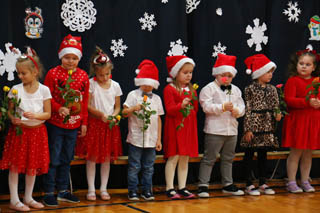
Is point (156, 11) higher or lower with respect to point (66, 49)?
higher

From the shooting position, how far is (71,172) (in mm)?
4555

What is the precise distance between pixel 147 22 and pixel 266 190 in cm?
215

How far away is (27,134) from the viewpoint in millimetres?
3736

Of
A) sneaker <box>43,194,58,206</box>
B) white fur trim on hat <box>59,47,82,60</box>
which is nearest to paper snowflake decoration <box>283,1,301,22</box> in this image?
white fur trim on hat <box>59,47,82,60</box>

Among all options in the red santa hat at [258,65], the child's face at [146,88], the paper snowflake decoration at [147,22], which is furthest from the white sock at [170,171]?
the paper snowflake decoration at [147,22]

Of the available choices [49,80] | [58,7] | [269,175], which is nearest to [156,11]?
[58,7]

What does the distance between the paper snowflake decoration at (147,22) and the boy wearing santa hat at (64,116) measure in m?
0.92

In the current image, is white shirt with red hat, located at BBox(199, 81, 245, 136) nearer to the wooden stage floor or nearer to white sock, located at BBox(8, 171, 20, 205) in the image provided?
the wooden stage floor

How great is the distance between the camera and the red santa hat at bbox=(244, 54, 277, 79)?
4703 millimetres

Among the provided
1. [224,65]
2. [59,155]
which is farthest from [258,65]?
[59,155]

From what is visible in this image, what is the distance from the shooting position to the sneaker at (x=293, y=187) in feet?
15.6

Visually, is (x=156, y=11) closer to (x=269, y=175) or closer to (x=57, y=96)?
(x=57, y=96)

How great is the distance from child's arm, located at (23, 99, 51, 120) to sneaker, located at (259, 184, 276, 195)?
2326mm

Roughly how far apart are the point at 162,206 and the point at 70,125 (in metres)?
1.08
